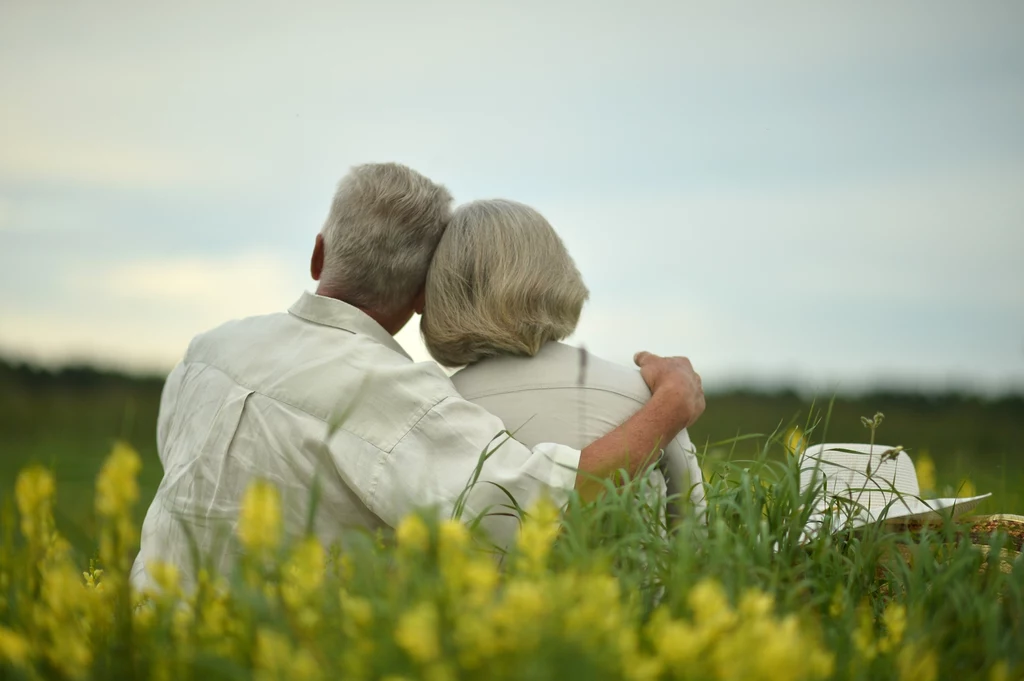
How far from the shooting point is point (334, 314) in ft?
11.0

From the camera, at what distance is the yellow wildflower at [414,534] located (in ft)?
5.94

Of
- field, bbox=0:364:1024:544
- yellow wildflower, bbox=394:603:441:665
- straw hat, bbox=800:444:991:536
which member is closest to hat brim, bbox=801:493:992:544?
straw hat, bbox=800:444:991:536

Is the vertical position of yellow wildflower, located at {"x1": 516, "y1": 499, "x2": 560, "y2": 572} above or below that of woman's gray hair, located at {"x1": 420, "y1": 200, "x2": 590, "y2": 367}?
below

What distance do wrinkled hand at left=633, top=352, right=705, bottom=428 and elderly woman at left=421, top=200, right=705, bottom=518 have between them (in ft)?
0.19

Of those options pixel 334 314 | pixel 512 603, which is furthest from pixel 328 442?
pixel 512 603

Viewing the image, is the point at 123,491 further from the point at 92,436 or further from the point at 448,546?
the point at 92,436

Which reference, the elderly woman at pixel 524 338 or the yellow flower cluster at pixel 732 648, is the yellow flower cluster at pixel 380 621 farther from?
the elderly woman at pixel 524 338

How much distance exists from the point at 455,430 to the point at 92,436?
48.1 ft

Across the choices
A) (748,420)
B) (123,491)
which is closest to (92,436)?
(748,420)

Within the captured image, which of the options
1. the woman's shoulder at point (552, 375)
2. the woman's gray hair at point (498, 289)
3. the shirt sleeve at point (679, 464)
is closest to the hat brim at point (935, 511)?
the shirt sleeve at point (679, 464)

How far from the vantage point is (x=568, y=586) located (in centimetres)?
168

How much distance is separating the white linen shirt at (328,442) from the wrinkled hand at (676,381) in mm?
508

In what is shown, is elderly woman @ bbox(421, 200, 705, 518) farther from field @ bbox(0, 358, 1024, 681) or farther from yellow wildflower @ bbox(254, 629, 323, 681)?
yellow wildflower @ bbox(254, 629, 323, 681)

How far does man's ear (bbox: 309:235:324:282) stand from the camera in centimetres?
374
